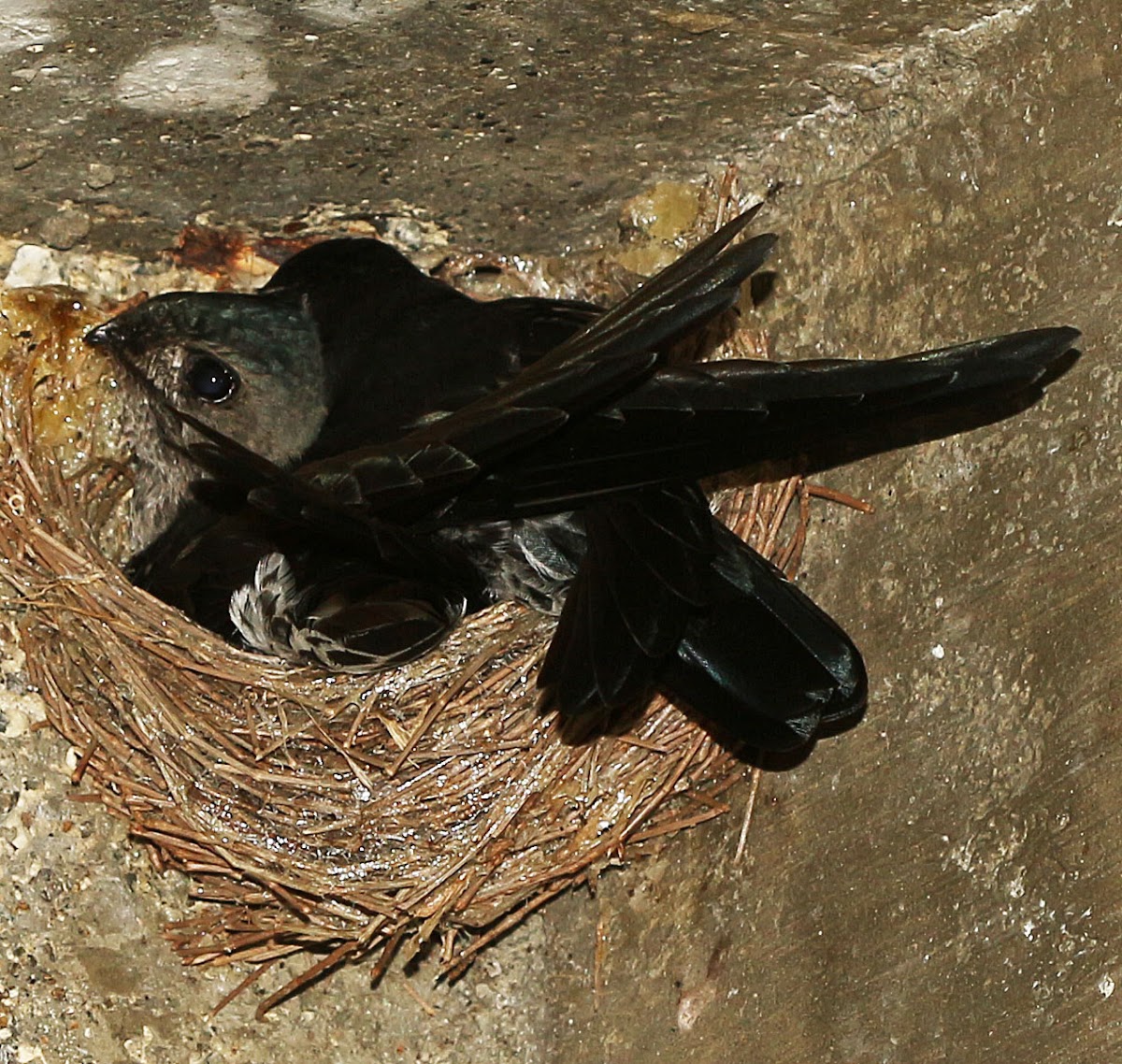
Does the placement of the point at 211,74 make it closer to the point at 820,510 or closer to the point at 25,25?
the point at 25,25

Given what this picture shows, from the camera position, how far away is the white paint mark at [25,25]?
6.05ft

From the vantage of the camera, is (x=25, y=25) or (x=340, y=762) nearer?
(x=25, y=25)

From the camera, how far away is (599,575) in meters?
1.85

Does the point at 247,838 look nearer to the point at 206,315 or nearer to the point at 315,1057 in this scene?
the point at 315,1057

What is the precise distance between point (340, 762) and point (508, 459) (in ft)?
2.15

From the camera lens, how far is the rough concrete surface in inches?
71.9

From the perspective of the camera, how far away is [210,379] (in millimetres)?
2428

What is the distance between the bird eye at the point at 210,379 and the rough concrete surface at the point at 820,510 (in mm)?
191

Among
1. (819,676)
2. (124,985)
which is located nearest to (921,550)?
(819,676)

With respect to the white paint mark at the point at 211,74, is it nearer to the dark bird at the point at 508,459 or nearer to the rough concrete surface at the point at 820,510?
the rough concrete surface at the point at 820,510

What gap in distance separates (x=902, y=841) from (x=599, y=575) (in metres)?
0.41

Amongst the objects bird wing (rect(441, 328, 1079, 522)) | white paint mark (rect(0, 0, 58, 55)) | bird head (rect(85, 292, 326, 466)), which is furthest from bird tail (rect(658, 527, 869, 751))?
white paint mark (rect(0, 0, 58, 55))

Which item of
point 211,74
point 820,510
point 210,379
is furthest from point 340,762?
point 211,74

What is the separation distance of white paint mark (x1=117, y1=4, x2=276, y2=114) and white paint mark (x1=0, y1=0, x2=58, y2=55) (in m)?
0.11
